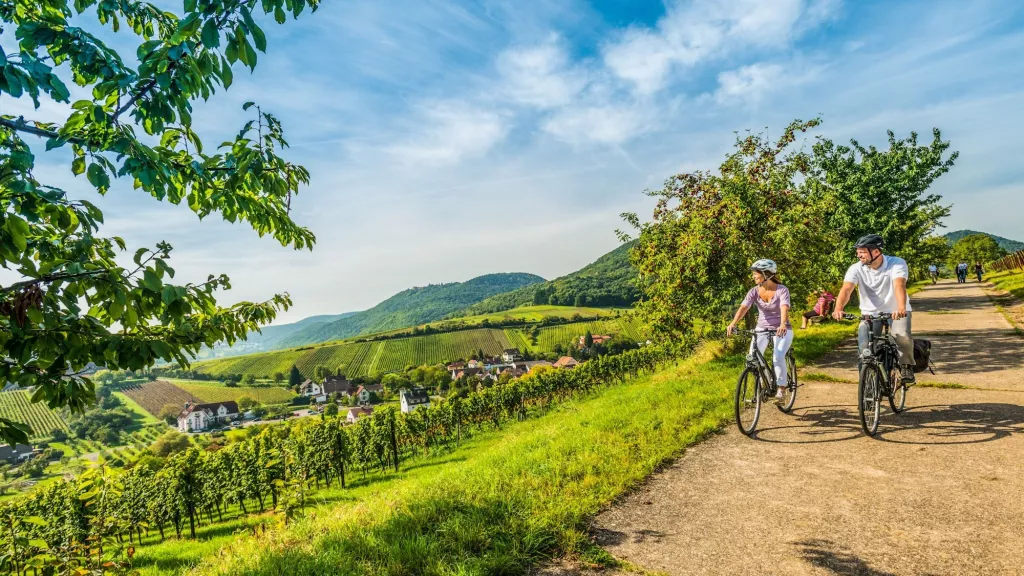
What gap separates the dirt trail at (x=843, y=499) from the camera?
3.25 meters

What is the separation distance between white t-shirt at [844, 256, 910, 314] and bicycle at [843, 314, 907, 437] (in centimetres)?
15

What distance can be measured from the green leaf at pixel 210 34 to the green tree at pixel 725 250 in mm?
11377

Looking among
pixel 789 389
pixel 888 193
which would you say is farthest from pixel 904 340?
pixel 888 193

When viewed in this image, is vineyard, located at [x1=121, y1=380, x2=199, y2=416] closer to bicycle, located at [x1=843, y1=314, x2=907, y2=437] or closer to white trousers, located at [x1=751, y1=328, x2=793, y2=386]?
white trousers, located at [x1=751, y1=328, x2=793, y2=386]

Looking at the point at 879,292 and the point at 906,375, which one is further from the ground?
the point at 879,292

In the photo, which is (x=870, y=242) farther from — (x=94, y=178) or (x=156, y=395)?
(x=156, y=395)

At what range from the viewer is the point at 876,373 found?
19.1ft

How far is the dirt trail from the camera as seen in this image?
10.7ft

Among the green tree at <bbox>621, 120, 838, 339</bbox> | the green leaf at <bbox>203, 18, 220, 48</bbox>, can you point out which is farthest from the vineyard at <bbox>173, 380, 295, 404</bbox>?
the green leaf at <bbox>203, 18, 220, 48</bbox>

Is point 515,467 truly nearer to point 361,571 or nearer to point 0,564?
point 361,571

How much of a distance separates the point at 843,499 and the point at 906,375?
3.18 m

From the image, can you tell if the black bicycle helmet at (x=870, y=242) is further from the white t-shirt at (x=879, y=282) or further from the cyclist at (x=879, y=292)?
the white t-shirt at (x=879, y=282)

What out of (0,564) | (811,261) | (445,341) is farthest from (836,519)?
(445,341)

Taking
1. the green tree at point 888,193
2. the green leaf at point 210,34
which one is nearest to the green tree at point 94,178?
the green leaf at point 210,34
